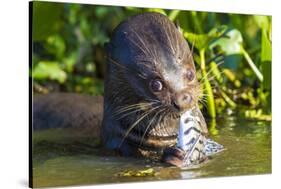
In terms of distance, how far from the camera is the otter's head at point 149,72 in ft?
13.0

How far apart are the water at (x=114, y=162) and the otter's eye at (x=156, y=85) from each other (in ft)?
1.23

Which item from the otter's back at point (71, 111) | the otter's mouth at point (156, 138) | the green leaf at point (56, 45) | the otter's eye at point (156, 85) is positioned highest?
the green leaf at point (56, 45)

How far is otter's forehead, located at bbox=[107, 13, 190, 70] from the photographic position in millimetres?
4035

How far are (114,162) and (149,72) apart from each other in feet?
1.60

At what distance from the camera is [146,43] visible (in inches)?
159

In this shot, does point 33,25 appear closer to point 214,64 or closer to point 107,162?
point 107,162

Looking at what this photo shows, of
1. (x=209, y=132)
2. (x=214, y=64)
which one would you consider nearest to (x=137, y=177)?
(x=209, y=132)

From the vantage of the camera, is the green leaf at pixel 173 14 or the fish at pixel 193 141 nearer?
the fish at pixel 193 141

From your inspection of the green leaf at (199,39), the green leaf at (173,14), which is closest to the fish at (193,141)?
the green leaf at (199,39)

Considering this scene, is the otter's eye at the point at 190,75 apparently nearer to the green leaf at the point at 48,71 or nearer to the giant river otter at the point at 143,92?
the giant river otter at the point at 143,92

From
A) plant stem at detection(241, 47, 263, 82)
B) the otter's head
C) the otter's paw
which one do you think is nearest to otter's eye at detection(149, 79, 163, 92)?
the otter's head

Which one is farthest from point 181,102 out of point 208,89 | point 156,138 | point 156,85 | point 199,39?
point 199,39

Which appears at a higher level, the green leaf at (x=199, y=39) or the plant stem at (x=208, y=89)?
the green leaf at (x=199, y=39)

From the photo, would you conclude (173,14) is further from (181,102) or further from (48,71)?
(48,71)
